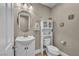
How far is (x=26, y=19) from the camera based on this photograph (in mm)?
1479

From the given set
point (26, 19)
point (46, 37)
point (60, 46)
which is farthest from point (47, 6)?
point (60, 46)

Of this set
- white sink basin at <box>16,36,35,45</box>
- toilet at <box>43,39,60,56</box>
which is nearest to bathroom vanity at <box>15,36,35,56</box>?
white sink basin at <box>16,36,35,45</box>

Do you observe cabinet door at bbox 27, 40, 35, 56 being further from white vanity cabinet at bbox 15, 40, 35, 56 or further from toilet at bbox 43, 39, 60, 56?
toilet at bbox 43, 39, 60, 56

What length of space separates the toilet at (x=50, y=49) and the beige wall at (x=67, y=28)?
82 mm

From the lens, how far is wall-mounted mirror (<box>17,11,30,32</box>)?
4.73 ft

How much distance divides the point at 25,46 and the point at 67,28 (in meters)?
0.79

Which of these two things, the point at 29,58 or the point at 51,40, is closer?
the point at 29,58

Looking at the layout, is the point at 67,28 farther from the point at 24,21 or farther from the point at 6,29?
the point at 6,29

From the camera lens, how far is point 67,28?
1469 millimetres

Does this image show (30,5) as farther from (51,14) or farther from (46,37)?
(46,37)

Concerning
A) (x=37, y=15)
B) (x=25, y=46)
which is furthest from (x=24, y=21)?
(x=25, y=46)

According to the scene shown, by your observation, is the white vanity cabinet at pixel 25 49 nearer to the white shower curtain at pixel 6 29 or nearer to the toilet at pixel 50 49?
the white shower curtain at pixel 6 29

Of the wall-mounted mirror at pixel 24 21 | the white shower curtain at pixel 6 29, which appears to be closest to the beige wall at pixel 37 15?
the wall-mounted mirror at pixel 24 21

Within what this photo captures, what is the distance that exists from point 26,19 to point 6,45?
532 millimetres
